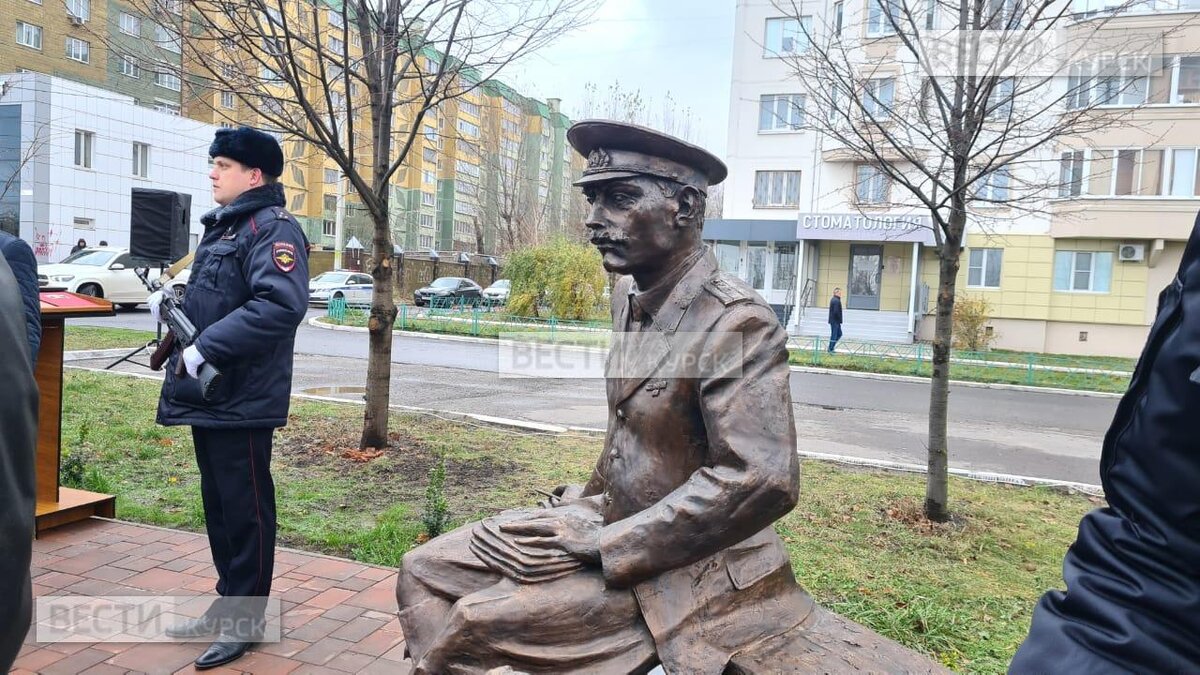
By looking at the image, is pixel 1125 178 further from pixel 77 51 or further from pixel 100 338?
pixel 77 51

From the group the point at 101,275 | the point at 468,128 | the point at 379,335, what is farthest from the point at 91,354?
the point at 468,128

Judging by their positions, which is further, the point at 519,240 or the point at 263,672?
the point at 519,240

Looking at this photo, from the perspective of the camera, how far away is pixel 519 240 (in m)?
36.4

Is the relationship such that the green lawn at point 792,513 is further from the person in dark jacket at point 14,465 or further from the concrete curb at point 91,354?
the concrete curb at point 91,354

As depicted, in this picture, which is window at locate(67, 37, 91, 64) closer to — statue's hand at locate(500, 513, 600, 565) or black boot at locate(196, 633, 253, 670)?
black boot at locate(196, 633, 253, 670)

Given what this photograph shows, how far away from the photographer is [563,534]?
2066 mm

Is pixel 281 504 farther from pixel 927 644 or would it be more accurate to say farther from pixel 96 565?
pixel 927 644

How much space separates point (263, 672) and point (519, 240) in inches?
1328

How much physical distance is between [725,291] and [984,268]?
26.5m

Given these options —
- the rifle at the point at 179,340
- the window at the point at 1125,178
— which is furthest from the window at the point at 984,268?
the rifle at the point at 179,340

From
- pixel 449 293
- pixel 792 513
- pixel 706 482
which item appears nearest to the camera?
pixel 706 482

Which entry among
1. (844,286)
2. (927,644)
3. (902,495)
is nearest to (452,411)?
(902,495)

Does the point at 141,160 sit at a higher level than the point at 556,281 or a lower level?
higher

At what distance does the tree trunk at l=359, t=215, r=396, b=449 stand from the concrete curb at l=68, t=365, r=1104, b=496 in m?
1.92
